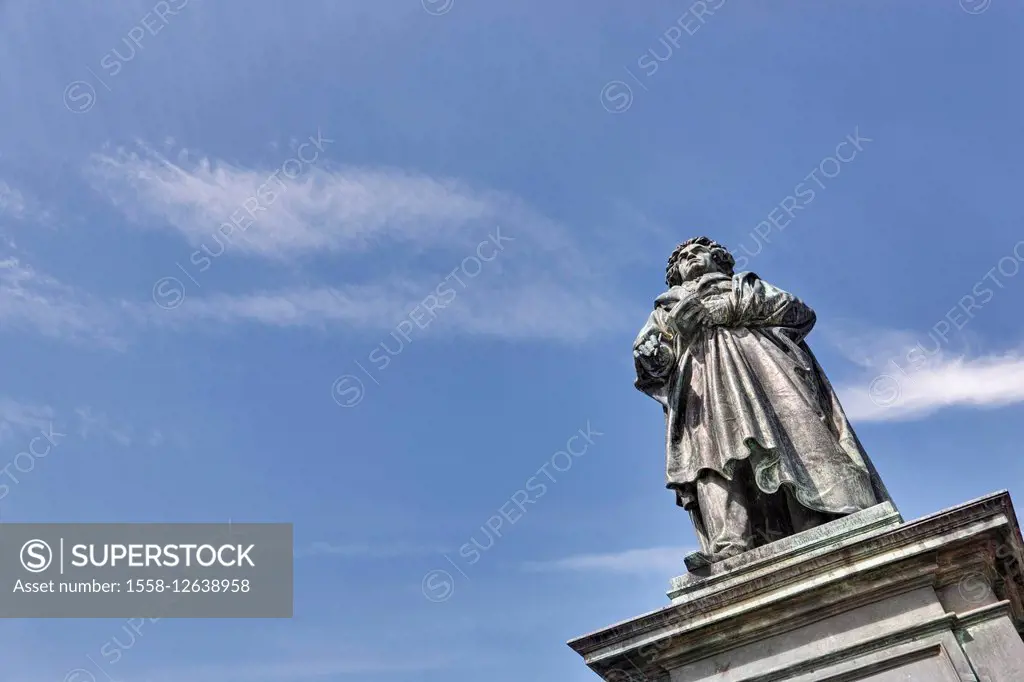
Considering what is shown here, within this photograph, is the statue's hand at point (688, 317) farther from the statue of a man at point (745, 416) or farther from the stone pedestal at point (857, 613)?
the stone pedestal at point (857, 613)

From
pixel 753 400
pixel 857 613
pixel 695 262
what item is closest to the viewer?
pixel 857 613

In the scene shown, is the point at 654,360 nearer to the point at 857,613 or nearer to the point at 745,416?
the point at 745,416

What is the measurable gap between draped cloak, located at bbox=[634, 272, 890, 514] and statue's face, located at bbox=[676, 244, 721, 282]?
174mm

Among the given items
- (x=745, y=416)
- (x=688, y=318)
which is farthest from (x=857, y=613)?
(x=688, y=318)

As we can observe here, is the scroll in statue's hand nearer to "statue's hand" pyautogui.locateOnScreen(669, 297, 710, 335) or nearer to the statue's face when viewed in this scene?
"statue's hand" pyautogui.locateOnScreen(669, 297, 710, 335)

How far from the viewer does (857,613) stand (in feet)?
19.2

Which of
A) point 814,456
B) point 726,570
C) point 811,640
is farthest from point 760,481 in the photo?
point 811,640

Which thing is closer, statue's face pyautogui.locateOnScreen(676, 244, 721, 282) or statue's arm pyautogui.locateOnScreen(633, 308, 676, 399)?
Answer: statue's arm pyautogui.locateOnScreen(633, 308, 676, 399)

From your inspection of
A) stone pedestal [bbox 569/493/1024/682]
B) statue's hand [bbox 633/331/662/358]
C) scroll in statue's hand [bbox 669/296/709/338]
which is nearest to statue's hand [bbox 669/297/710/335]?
scroll in statue's hand [bbox 669/296/709/338]

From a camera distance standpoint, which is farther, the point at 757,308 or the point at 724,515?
the point at 757,308

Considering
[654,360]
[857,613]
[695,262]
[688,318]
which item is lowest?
[857,613]

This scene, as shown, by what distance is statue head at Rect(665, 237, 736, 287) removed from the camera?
388 inches

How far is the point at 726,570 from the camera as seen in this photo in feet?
22.4

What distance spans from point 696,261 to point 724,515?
3621mm
